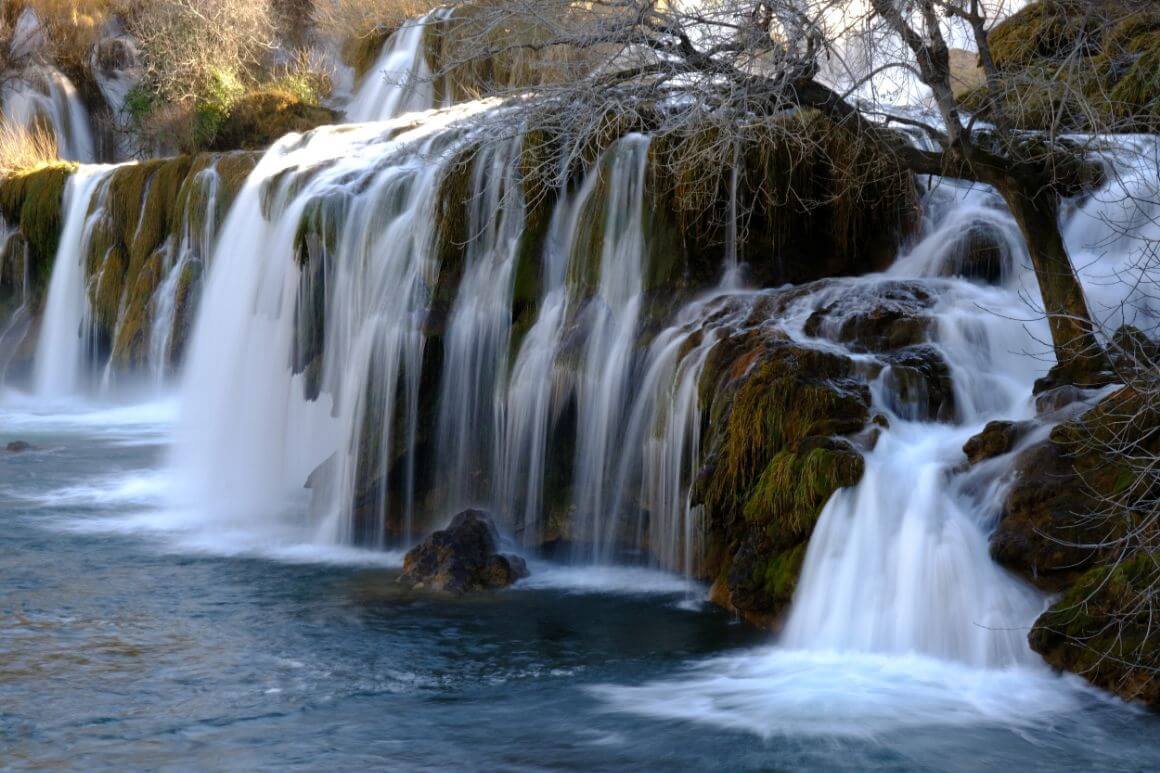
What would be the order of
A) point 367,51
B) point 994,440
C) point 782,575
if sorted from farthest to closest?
1. point 367,51
2. point 782,575
3. point 994,440

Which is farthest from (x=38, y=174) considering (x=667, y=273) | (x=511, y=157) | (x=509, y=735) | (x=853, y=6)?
(x=509, y=735)

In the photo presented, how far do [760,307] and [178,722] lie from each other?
16.6 feet

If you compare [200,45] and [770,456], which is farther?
[200,45]

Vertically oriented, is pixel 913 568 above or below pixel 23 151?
below

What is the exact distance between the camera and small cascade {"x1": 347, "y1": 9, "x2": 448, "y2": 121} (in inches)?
856

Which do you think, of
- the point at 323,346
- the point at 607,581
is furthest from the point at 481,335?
the point at 607,581

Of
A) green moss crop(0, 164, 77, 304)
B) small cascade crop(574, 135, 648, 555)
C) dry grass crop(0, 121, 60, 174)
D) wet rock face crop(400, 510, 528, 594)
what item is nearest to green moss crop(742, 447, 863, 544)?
small cascade crop(574, 135, 648, 555)

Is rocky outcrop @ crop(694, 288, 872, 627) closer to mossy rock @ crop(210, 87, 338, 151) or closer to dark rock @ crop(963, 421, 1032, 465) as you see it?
dark rock @ crop(963, 421, 1032, 465)

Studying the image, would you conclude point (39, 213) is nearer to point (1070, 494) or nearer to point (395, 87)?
point (395, 87)

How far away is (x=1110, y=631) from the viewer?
21.6 feet

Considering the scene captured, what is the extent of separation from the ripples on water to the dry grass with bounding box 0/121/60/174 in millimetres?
14437

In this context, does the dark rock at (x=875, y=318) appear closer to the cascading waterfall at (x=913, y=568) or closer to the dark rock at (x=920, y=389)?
the dark rock at (x=920, y=389)

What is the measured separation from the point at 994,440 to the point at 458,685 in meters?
3.40

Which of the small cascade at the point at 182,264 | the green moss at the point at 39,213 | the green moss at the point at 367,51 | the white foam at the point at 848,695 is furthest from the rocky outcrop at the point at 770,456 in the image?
the green moss at the point at 367,51
